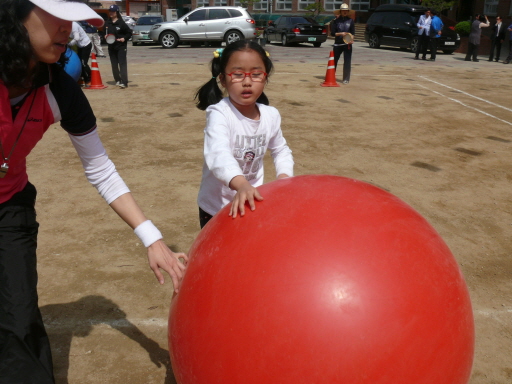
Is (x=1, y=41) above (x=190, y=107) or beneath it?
above

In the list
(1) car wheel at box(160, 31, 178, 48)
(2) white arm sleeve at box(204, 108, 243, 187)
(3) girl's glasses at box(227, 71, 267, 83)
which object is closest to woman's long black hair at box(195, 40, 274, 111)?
(3) girl's glasses at box(227, 71, 267, 83)

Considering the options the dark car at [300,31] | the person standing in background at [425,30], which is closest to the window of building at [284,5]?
the dark car at [300,31]

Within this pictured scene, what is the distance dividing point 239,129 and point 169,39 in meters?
23.7

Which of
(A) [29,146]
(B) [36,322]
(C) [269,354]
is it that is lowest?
(B) [36,322]

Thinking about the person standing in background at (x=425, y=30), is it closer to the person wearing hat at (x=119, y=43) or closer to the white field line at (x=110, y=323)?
the person wearing hat at (x=119, y=43)

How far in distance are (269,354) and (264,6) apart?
57782 mm

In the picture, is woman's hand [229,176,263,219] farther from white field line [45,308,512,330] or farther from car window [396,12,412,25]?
car window [396,12,412,25]

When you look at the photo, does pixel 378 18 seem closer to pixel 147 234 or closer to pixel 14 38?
pixel 147 234

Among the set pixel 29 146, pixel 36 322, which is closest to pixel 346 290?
pixel 36 322

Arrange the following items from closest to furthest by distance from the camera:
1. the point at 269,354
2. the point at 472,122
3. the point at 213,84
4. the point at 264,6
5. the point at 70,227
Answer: the point at 269,354
the point at 213,84
the point at 70,227
the point at 472,122
the point at 264,6

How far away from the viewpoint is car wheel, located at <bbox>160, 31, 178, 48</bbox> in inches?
991

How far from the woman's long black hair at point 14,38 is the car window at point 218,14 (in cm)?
2357

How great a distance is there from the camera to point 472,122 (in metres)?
9.70

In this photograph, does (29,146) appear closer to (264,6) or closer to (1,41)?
(1,41)
